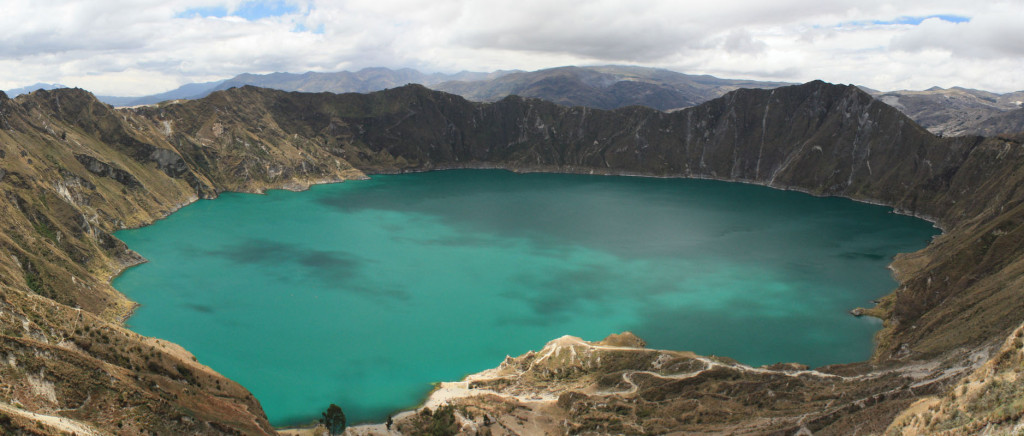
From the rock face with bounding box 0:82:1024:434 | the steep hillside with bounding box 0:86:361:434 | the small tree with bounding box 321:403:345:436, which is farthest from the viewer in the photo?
the small tree with bounding box 321:403:345:436

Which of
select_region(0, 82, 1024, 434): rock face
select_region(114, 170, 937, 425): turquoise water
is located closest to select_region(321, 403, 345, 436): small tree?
select_region(114, 170, 937, 425): turquoise water

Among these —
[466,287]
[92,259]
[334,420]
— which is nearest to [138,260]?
[92,259]

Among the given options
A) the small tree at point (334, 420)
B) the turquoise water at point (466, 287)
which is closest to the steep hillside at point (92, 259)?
the small tree at point (334, 420)

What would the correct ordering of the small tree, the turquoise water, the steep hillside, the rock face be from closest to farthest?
the steep hillside → the rock face → the small tree → the turquoise water

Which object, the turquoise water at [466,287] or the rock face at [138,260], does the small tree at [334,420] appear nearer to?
the turquoise water at [466,287]

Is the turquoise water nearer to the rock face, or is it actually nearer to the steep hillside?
the rock face

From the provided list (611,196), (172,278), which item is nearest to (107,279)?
(172,278)

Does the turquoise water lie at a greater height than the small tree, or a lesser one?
greater
